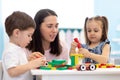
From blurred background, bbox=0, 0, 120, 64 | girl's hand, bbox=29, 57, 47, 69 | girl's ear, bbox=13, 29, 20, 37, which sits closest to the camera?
girl's hand, bbox=29, 57, 47, 69

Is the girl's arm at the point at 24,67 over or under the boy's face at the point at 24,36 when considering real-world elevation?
under

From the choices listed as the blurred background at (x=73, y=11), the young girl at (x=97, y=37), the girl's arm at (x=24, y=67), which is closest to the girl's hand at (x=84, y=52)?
the young girl at (x=97, y=37)

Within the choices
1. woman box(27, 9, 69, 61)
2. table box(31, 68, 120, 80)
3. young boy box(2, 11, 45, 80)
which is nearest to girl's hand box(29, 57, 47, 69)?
young boy box(2, 11, 45, 80)

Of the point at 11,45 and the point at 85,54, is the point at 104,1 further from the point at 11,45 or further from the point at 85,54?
the point at 11,45

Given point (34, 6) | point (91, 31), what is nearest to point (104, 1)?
point (34, 6)

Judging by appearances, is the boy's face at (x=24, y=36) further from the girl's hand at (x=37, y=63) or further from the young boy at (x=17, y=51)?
the girl's hand at (x=37, y=63)

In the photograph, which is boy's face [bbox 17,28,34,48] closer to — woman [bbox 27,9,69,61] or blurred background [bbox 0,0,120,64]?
woman [bbox 27,9,69,61]

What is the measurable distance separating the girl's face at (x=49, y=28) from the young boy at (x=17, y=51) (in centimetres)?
24

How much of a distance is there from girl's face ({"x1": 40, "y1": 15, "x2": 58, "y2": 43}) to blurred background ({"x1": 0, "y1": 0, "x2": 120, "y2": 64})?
4.22ft

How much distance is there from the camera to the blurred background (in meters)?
2.72

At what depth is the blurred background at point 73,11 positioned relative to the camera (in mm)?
2717

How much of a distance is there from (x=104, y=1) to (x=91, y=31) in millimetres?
1319

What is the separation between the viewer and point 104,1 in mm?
2734

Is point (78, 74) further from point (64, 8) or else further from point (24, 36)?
point (64, 8)
